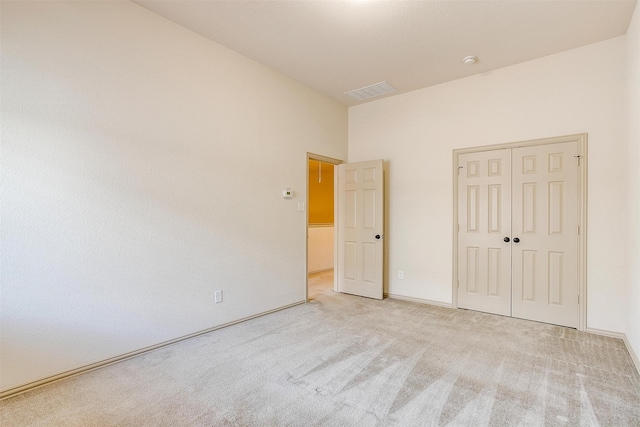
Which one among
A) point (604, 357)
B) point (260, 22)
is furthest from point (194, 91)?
point (604, 357)

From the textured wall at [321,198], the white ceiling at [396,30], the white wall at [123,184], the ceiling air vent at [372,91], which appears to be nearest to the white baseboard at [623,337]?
the white ceiling at [396,30]

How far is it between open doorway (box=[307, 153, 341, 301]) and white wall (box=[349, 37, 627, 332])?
1031 millimetres

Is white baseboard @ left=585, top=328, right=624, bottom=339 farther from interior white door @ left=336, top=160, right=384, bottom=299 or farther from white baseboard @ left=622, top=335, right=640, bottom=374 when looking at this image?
interior white door @ left=336, top=160, right=384, bottom=299

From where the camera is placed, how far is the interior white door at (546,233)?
3.21 metres

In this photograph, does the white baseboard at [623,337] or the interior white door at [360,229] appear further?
the interior white door at [360,229]

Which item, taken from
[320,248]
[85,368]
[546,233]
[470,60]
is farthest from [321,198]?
[85,368]

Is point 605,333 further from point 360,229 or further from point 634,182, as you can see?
point 360,229

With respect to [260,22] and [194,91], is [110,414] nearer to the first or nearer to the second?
[194,91]

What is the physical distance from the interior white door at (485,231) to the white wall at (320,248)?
10.1 feet

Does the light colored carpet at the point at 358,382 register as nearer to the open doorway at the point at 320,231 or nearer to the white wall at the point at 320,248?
the open doorway at the point at 320,231

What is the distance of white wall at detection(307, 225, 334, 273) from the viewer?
6.27 meters

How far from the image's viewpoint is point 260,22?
9.12 ft

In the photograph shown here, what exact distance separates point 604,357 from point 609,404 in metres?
0.85

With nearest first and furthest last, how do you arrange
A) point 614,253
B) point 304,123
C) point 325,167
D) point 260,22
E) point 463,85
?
point 260,22 → point 614,253 → point 463,85 → point 304,123 → point 325,167
